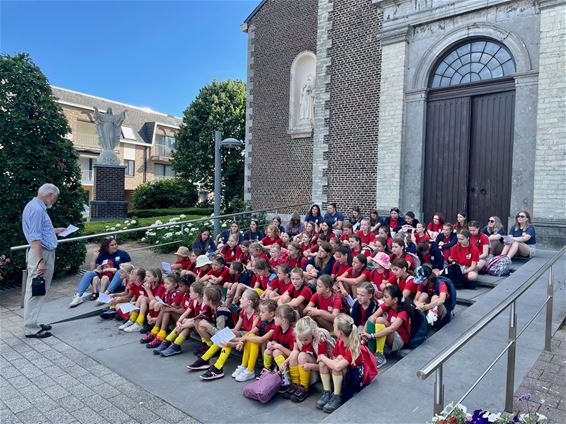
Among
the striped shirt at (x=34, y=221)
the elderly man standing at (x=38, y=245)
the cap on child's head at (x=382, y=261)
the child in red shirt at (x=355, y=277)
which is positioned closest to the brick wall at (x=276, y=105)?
the child in red shirt at (x=355, y=277)

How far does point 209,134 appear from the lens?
2534cm

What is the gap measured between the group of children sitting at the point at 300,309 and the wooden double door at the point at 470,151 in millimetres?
3580

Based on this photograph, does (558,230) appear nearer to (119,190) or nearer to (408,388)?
(408,388)

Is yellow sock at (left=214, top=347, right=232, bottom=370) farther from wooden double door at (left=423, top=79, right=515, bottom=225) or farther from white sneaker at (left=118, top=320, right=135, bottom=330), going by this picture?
wooden double door at (left=423, top=79, right=515, bottom=225)

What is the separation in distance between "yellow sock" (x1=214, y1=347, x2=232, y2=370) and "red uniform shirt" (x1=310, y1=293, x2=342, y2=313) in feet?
3.70

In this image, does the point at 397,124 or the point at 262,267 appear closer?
the point at 262,267

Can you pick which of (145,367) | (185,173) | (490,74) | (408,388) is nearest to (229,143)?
(490,74)

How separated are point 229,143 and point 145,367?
7.28 meters

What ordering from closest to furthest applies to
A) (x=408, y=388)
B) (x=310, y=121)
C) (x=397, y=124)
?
(x=408, y=388) < (x=397, y=124) < (x=310, y=121)

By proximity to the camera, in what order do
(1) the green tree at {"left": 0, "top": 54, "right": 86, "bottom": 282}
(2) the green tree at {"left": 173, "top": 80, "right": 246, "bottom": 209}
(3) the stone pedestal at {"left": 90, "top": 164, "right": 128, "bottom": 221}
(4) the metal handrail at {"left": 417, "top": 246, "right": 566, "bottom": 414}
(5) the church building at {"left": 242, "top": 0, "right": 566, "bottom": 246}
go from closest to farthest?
1. (4) the metal handrail at {"left": 417, "top": 246, "right": 566, "bottom": 414}
2. (1) the green tree at {"left": 0, "top": 54, "right": 86, "bottom": 282}
3. (5) the church building at {"left": 242, "top": 0, "right": 566, "bottom": 246}
4. (3) the stone pedestal at {"left": 90, "top": 164, "right": 128, "bottom": 221}
5. (2) the green tree at {"left": 173, "top": 80, "right": 246, "bottom": 209}

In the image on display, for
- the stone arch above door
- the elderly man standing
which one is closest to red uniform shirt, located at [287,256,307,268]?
the elderly man standing

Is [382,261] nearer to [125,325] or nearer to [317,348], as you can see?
[317,348]

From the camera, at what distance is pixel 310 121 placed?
47.2 feet

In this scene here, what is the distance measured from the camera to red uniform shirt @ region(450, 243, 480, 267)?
6.96m
